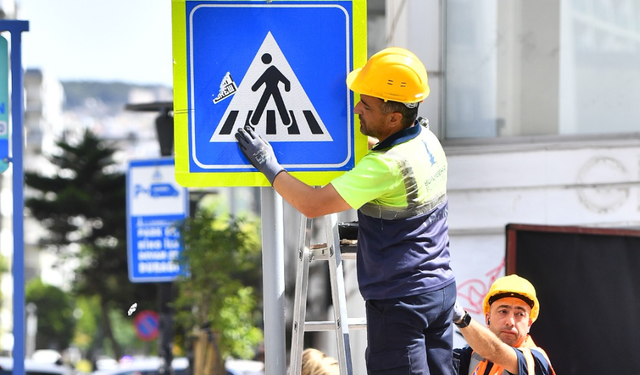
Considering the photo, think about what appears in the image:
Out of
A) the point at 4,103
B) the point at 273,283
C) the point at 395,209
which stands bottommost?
the point at 273,283

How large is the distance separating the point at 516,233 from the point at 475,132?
1.39 metres

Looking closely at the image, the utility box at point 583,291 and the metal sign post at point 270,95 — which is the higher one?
the metal sign post at point 270,95

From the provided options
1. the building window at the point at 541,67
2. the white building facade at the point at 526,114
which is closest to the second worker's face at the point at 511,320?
the white building facade at the point at 526,114

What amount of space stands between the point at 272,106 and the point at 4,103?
9.50 ft

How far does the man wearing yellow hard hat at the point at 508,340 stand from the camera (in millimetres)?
4016

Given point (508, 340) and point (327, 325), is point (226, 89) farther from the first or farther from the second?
point (508, 340)

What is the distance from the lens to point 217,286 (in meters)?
12.6

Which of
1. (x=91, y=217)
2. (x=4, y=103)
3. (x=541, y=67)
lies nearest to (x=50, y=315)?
(x=91, y=217)

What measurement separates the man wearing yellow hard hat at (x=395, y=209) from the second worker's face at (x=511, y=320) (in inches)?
31.2

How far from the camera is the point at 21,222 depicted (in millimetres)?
5711

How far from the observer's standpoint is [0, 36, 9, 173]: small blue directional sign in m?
6.02

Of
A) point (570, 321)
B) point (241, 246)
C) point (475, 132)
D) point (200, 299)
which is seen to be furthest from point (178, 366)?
point (570, 321)

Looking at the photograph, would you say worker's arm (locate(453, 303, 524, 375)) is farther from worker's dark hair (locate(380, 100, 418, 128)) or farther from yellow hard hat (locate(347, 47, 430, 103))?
yellow hard hat (locate(347, 47, 430, 103))

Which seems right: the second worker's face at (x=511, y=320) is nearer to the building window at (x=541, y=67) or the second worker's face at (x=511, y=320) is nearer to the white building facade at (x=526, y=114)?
the white building facade at (x=526, y=114)
